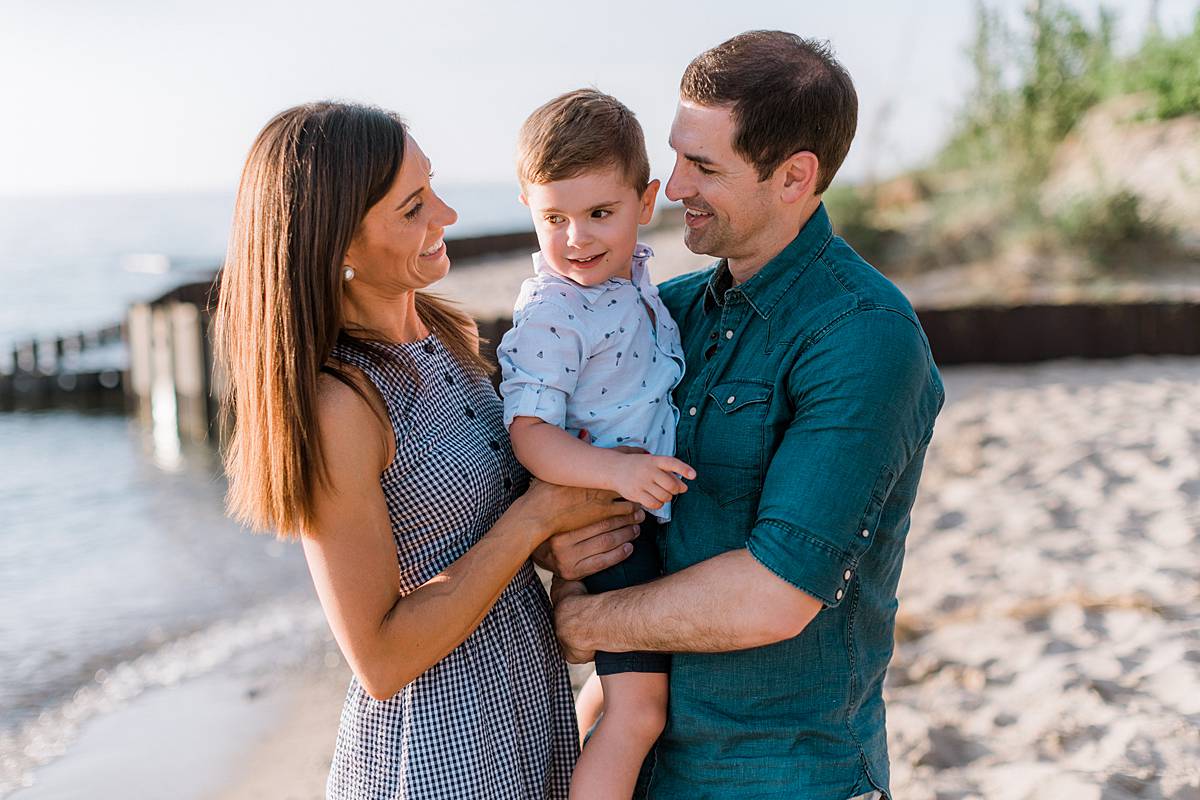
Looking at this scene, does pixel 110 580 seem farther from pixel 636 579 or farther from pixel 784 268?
pixel 784 268

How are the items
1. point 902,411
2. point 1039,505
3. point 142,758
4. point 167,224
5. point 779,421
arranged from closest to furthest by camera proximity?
point 902,411
point 779,421
point 142,758
point 1039,505
point 167,224

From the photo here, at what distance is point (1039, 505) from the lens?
716 centimetres

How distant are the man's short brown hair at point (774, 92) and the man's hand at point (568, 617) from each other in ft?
3.19

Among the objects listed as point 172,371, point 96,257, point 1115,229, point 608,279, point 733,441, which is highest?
point 608,279

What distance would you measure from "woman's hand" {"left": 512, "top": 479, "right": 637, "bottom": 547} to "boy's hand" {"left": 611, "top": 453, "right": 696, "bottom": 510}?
9 cm

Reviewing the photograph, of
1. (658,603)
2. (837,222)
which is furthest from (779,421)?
(837,222)

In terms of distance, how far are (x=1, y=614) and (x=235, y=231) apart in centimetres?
877

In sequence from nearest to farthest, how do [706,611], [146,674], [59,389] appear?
[706,611] < [146,674] < [59,389]

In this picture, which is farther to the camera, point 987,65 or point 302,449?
point 987,65

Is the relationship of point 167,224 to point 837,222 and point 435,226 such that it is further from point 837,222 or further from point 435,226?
point 435,226

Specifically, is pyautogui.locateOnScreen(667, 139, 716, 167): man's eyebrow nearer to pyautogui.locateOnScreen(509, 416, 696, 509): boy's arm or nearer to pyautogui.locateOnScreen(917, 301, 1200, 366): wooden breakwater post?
pyautogui.locateOnScreen(509, 416, 696, 509): boy's arm

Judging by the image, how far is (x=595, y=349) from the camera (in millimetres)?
2518

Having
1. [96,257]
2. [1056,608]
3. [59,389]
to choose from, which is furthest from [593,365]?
[96,257]

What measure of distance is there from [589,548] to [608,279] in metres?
0.64
